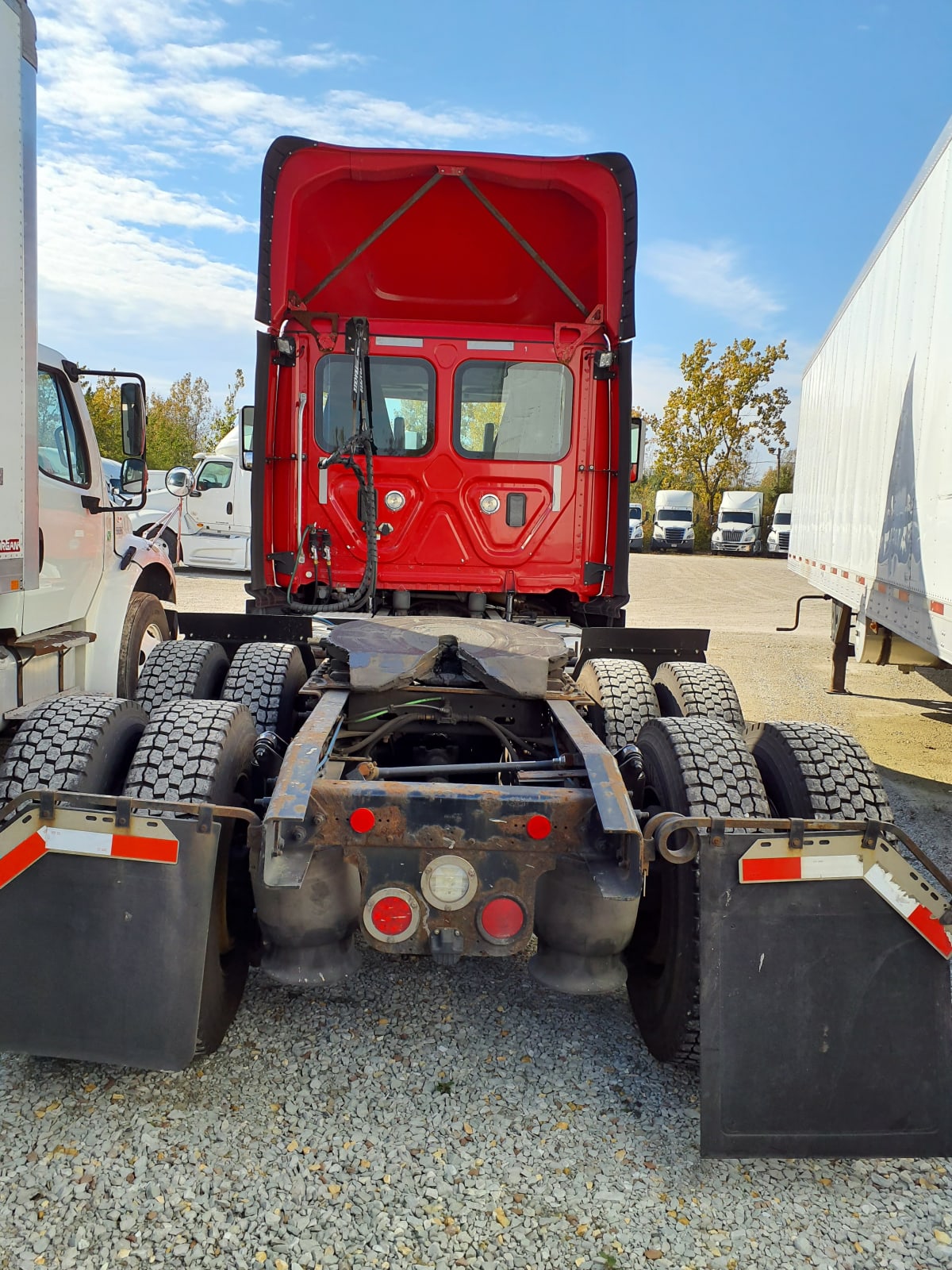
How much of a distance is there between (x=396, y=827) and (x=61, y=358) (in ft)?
13.4

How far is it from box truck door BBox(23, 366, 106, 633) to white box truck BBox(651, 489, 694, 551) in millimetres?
34798

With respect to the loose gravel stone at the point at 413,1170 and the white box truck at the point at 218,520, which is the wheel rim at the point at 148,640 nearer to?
the loose gravel stone at the point at 413,1170

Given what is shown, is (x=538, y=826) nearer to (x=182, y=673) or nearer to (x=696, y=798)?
(x=696, y=798)

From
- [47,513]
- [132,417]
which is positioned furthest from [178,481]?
[47,513]

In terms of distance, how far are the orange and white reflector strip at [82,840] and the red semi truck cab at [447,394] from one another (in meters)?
3.37

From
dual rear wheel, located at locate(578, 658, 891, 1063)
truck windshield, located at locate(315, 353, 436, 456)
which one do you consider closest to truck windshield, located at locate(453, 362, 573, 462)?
truck windshield, located at locate(315, 353, 436, 456)

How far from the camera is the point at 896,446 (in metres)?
6.31

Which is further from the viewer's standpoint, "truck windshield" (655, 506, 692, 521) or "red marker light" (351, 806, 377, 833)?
"truck windshield" (655, 506, 692, 521)

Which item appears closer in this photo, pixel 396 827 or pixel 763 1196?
pixel 763 1196

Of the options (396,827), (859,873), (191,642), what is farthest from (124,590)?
(859,873)

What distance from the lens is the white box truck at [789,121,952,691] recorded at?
5.15m

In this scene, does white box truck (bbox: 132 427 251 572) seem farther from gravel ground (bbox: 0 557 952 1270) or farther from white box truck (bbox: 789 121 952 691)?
gravel ground (bbox: 0 557 952 1270)

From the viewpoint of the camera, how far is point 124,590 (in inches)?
235

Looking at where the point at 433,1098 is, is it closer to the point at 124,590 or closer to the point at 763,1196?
the point at 763,1196
